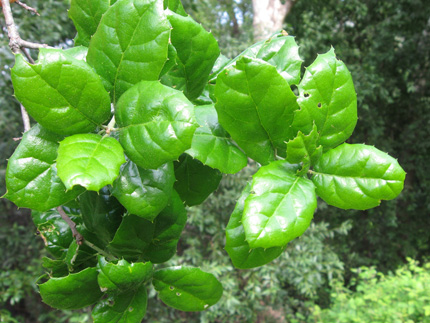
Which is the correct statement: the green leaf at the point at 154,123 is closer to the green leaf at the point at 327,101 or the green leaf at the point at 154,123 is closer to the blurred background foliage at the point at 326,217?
the green leaf at the point at 327,101

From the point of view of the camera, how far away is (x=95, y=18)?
713 millimetres

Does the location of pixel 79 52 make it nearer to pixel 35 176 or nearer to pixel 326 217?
pixel 35 176

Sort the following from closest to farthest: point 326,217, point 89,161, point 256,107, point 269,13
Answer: point 89,161
point 256,107
point 269,13
point 326,217

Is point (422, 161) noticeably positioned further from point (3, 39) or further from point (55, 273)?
point (55, 273)

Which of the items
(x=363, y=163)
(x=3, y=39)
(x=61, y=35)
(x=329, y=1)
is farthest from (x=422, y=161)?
(x=363, y=163)

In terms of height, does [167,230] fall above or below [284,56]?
below

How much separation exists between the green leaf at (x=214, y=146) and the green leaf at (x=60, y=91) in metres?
0.18

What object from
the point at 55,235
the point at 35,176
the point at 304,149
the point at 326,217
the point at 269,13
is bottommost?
the point at 326,217

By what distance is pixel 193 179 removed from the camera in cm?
80

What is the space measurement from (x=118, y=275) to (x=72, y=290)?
12cm

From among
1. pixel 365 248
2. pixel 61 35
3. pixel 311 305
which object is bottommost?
pixel 365 248

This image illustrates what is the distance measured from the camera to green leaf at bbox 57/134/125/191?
0.49 metres

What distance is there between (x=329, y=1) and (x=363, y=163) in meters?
Result: 7.40

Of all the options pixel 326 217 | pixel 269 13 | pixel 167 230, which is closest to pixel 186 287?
pixel 167 230
